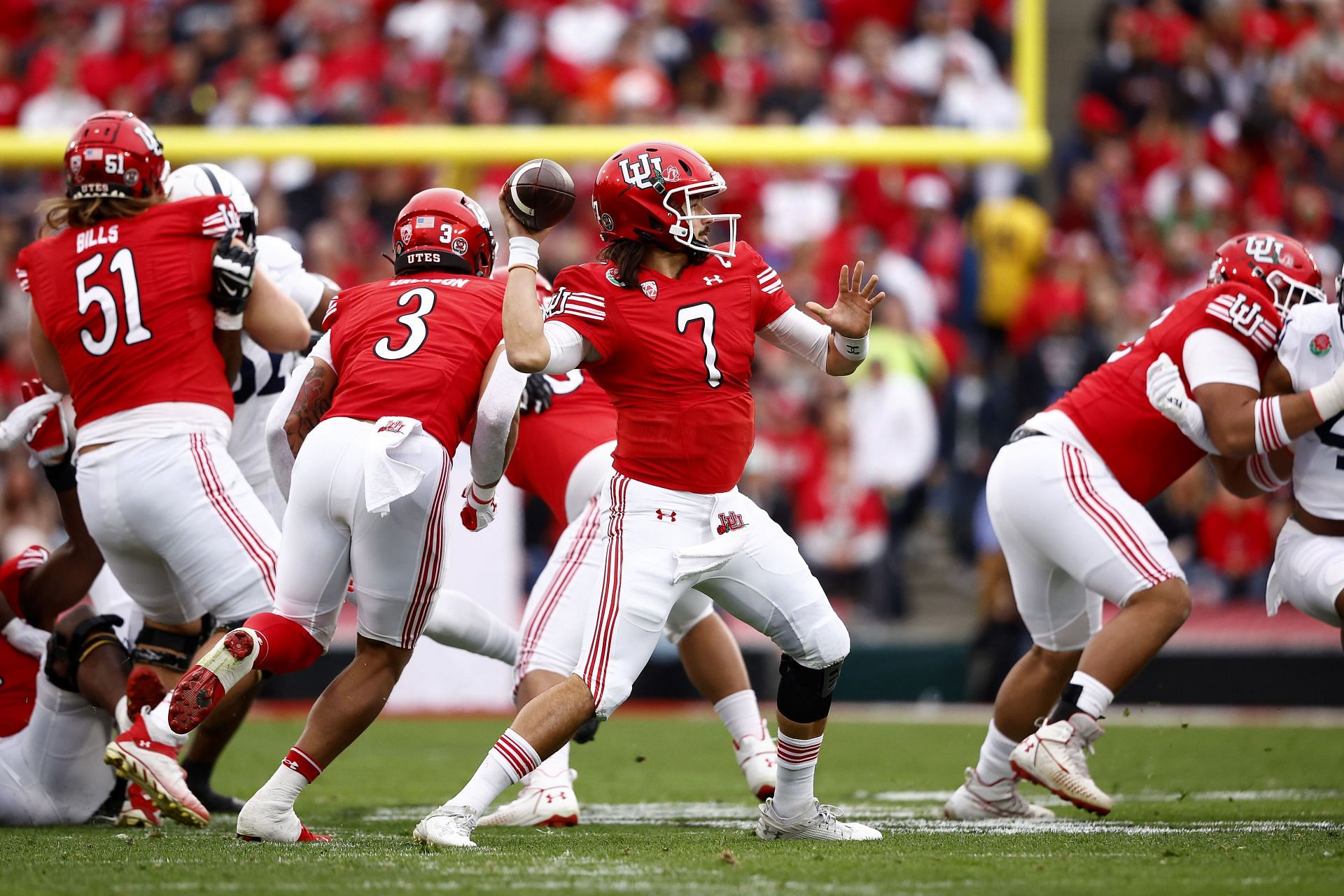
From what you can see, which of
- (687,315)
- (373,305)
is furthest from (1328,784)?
(373,305)

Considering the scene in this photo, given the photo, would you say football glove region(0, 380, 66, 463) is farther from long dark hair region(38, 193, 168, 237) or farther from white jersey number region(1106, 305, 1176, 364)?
white jersey number region(1106, 305, 1176, 364)

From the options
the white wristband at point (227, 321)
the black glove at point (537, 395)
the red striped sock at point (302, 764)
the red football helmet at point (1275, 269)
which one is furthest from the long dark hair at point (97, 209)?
the red football helmet at point (1275, 269)

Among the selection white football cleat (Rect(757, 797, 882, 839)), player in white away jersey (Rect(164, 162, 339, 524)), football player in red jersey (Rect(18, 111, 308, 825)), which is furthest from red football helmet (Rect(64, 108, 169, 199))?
white football cleat (Rect(757, 797, 882, 839))

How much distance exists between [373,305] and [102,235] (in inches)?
40.6

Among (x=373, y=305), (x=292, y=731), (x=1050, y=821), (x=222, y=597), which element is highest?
(x=373, y=305)

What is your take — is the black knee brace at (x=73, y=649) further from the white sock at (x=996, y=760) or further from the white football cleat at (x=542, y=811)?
the white sock at (x=996, y=760)

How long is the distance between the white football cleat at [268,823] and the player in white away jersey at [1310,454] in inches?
116

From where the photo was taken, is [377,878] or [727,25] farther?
[727,25]

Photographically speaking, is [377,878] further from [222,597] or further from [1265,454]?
[1265,454]

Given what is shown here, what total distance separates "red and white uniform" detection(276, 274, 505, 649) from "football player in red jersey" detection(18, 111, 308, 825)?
502 millimetres

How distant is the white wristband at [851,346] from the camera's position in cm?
498

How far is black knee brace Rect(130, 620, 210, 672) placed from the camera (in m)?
5.66

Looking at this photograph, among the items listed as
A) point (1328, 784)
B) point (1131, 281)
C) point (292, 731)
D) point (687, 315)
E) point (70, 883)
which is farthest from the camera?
point (1131, 281)

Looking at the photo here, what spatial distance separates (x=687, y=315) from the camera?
15.8 ft
